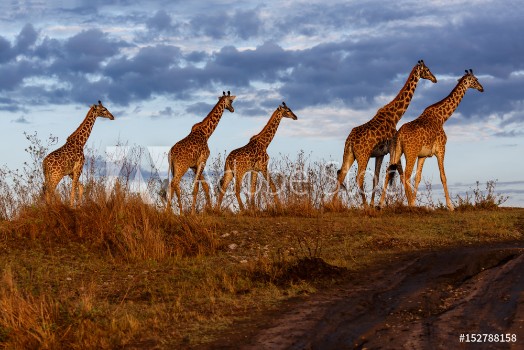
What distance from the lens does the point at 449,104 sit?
57.6 ft

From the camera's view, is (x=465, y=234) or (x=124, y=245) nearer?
(x=124, y=245)

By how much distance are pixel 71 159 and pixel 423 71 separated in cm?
867

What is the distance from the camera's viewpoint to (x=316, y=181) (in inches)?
624

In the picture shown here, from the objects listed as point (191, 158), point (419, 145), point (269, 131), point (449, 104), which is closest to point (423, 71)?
point (449, 104)

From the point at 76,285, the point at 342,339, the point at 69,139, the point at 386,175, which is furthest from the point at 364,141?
the point at 342,339

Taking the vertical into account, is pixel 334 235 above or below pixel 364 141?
below

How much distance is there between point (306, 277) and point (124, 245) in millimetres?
3310

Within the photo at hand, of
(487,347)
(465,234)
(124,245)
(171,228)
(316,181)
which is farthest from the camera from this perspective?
(316,181)

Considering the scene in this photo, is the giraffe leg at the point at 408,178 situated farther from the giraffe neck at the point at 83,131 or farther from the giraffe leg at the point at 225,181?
the giraffe neck at the point at 83,131

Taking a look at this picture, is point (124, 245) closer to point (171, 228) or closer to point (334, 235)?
point (171, 228)

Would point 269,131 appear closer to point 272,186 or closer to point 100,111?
point 272,186

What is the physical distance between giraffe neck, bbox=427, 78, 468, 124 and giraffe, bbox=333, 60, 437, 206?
81 centimetres

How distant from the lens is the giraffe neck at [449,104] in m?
17.3

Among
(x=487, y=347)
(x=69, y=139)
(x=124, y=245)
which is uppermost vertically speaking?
(x=69, y=139)
